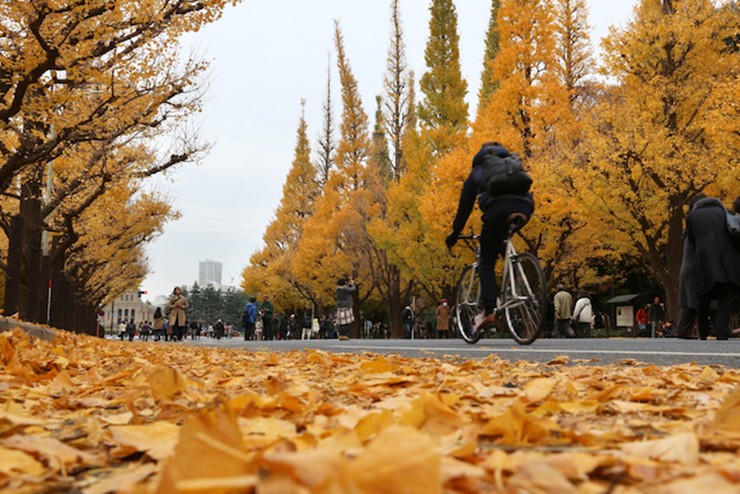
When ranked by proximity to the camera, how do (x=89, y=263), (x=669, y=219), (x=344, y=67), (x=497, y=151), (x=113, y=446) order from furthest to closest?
(x=344, y=67)
(x=89, y=263)
(x=669, y=219)
(x=497, y=151)
(x=113, y=446)

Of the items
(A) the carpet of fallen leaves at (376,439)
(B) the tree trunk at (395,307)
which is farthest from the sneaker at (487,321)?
(B) the tree trunk at (395,307)

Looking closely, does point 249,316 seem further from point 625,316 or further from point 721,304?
point 625,316

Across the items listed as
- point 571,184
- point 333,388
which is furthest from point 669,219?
point 333,388

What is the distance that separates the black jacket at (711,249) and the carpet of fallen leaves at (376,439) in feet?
16.6

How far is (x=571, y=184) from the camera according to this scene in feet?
65.0

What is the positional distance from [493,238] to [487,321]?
735 millimetres

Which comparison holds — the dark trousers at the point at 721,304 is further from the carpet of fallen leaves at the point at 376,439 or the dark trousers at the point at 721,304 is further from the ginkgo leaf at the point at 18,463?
the ginkgo leaf at the point at 18,463

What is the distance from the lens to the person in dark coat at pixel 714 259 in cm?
700

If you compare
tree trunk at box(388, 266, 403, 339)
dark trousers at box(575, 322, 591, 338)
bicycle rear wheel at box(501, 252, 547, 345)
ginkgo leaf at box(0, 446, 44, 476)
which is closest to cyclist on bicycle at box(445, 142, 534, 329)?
bicycle rear wheel at box(501, 252, 547, 345)

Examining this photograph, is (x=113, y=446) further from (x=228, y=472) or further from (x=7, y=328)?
(x=7, y=328)

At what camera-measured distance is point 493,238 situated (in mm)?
5871

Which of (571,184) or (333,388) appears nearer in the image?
(333,388)

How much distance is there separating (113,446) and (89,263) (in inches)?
1155

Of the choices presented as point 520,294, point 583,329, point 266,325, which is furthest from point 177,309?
point 520,294
